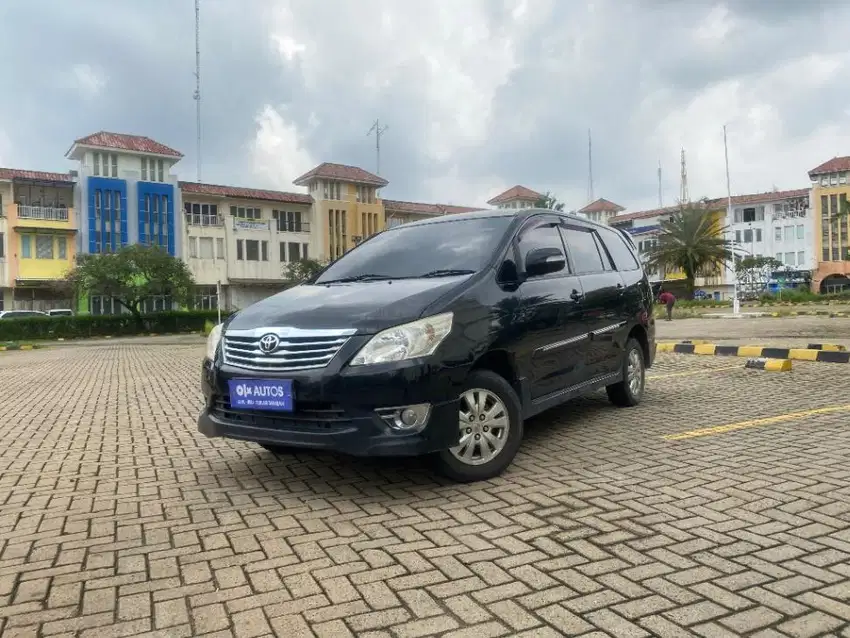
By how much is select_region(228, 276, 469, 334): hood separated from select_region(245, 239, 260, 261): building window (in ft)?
172

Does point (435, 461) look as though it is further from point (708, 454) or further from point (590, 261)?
point (590, 261)

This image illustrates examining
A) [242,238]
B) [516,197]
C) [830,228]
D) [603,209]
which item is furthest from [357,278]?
[603,209]

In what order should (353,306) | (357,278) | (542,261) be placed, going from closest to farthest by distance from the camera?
1. (353,306)
2. (542,261)
3. (357,278)

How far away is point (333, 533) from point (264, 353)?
1.18 metres

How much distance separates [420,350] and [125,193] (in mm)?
50013

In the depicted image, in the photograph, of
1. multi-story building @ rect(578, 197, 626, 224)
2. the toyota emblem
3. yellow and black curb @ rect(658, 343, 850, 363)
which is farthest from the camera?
multi-story building @ rect(578, 197, 626, 224)

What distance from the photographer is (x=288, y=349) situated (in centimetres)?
409

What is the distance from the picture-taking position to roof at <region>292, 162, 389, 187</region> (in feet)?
192

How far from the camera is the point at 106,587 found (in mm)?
2967

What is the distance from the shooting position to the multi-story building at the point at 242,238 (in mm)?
52906

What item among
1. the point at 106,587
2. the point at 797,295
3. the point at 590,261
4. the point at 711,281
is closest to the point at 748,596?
the point at 106,587

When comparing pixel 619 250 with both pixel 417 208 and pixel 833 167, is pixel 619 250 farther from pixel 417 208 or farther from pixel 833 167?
pixel 833 167

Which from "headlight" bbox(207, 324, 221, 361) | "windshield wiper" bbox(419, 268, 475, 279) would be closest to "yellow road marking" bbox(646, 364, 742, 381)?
"windshield wiper" bbox(419, 268, 475, 279)

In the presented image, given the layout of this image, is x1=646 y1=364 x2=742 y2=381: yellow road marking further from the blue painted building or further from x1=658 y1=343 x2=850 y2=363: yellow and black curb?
the blue painted building
